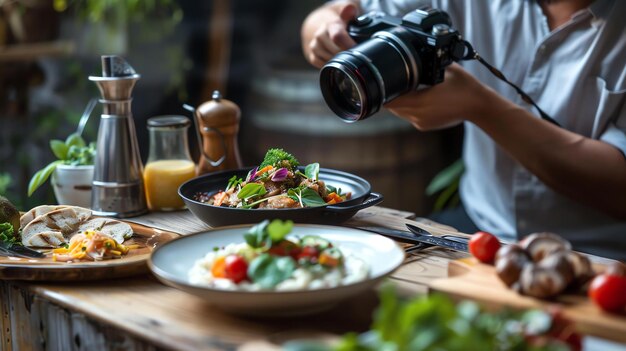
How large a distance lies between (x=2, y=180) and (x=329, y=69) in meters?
1.21

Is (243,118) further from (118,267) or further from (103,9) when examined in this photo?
(118,267)

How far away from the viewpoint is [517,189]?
1553 mm

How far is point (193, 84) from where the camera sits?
8.75 ft

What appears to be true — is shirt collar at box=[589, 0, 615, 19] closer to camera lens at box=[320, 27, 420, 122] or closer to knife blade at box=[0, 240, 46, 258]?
camera lens at box=[320, 27, 420, 122]

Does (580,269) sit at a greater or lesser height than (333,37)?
lesser

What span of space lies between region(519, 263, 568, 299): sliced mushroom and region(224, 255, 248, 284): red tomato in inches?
11.0

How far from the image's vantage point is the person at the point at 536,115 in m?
1.37

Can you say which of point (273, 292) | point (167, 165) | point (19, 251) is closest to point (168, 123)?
point (167, 165)

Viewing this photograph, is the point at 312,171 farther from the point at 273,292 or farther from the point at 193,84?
the point at 193,84

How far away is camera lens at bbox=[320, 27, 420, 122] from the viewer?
1.11m

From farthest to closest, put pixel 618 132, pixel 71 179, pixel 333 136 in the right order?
pixel 333 136
pixel 618 132
pixel 71 179

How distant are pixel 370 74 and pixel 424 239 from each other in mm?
266

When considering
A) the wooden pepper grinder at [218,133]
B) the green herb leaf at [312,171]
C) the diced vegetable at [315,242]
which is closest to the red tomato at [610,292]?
the diced vegetable at [315,242]

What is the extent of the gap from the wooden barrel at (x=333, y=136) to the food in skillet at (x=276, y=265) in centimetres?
147
